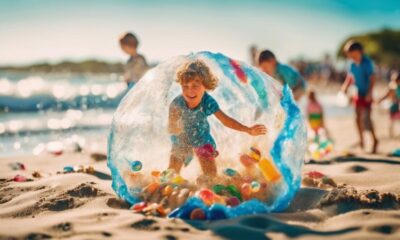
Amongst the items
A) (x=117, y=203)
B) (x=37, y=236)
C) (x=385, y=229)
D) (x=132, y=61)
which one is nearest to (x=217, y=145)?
(x=117, y=203)

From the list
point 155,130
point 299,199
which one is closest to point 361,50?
point 299,199

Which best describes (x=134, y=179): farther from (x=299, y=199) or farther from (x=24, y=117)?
(x=24, y=117)

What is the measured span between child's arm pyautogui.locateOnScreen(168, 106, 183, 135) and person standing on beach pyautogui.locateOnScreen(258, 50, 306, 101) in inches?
108

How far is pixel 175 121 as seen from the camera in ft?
13.4

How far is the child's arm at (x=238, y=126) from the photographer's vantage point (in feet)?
12.7

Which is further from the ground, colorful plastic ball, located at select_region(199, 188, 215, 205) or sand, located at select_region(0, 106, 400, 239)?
colorful plastic ball, located at select_region(199, 188, 215, 205)

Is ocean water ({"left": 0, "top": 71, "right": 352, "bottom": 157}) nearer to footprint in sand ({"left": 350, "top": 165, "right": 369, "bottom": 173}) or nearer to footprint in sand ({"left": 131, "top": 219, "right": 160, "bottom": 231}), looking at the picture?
footprint in sand ({"left": 350, "top": 165, "right": 369, "bottom": 173})

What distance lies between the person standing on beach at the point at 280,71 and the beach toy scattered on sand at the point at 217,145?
254 centimetres

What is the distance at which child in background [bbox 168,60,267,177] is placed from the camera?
405 centimetres

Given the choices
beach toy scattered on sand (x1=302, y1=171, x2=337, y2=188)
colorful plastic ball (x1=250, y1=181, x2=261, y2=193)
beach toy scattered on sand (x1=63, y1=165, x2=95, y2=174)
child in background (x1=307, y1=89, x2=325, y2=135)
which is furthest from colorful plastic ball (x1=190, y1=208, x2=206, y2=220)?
child in background (x1=307, y1=89, x2=325, y2=135)

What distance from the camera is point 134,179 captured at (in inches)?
159

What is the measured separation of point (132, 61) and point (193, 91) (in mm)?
2891

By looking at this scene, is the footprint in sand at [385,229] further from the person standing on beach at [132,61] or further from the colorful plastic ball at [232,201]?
the person standing on beach at [132,61]

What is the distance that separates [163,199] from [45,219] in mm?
905
